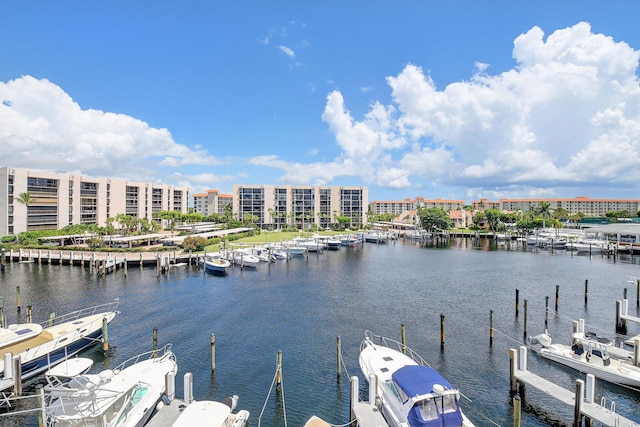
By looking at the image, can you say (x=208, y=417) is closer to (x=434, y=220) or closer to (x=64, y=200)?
(x=64, y=200)

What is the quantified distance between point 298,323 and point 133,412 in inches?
667

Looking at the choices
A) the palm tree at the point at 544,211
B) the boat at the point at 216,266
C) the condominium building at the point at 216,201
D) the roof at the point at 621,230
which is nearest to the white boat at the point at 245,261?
the boat at the point at 216,266

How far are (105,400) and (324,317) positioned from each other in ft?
67.7

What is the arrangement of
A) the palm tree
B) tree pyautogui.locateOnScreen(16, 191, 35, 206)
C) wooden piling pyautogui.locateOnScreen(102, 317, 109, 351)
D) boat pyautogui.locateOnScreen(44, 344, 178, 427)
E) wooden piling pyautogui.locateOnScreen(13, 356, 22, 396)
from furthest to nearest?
the palm tree
tree pyautogui.locateOnScreen(16, 191, 35, 206)
wooden piling pyautogui.locateOnScreen(102, 317, 109, 351)
wooden piling pyautogui.locateOnScreen(13, 356, 22, 396)
boat pyautogui.locateOnScreen(44, 344, 178, 427)

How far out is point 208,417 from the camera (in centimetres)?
1349

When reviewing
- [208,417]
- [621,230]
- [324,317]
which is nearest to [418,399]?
[208,417]

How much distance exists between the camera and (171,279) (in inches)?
1886

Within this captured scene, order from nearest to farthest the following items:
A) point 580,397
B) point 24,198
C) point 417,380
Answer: point 417,380
point 580,397
point 24,198

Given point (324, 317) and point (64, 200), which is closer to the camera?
point (324, 317)

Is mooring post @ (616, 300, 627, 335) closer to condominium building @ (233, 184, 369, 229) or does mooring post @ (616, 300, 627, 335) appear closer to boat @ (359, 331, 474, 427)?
boat @ (359, 331, 474, 427)

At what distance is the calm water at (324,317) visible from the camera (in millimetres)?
19078

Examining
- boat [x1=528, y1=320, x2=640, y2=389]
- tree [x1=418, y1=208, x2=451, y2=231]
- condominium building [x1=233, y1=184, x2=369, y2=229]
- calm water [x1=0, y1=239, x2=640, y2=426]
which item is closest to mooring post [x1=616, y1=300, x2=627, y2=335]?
calm water [x1=0, y1=239, x2=640, y2=426]

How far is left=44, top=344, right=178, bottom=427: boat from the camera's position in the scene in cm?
1286

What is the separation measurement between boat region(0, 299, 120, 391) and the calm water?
1397 millimetres
